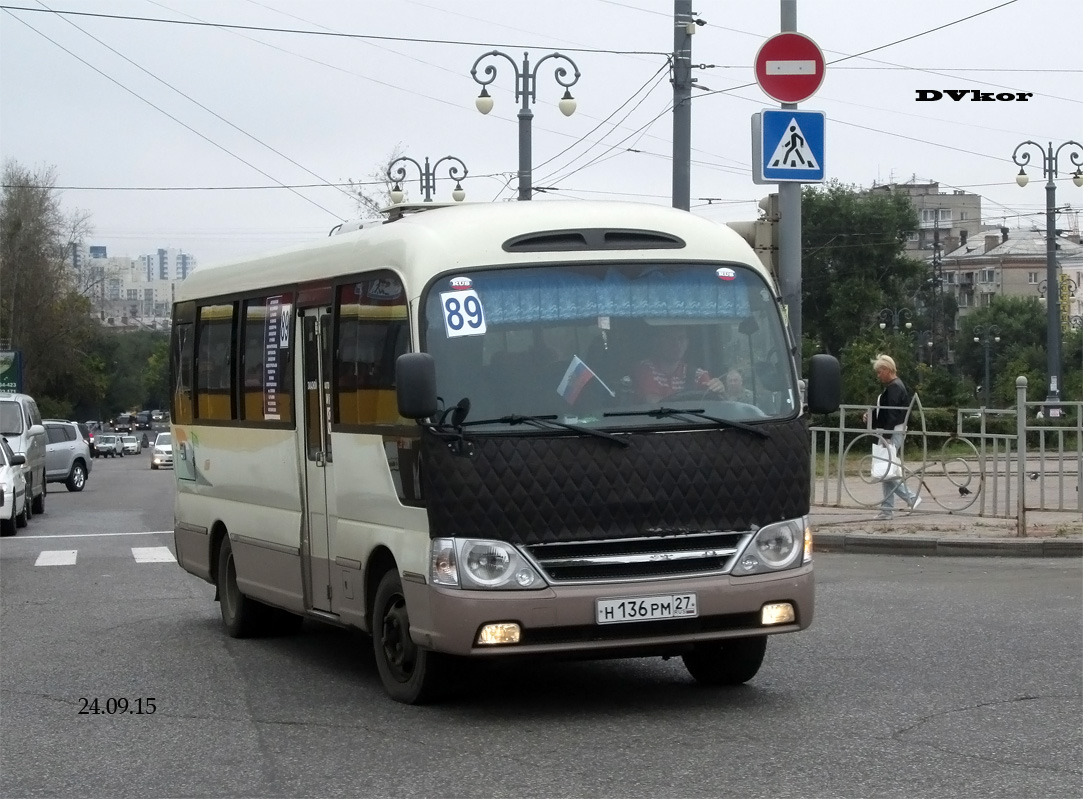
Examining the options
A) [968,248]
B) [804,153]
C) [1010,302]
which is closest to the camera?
[804,153]

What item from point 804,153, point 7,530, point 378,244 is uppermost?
point 804,153

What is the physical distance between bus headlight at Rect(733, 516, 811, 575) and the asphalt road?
2.21 ft

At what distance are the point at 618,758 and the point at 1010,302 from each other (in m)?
109

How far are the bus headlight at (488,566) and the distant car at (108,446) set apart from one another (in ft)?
322

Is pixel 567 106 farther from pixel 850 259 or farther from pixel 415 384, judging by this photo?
pixel 850 259

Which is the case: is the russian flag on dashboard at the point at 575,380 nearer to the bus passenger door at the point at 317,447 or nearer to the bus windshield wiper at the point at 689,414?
the bus windshield wiper at the point at 689,414

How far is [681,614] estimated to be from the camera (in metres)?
7.84

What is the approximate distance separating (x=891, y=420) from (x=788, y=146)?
3.62m

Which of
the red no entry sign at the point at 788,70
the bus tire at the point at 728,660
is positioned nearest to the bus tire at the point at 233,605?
the bus tire at the point at 728,660

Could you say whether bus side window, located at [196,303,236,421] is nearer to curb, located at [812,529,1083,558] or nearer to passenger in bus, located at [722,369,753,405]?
passenger in bus, located at [722,369,753,405]

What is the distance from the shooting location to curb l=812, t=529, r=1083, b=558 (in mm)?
15203

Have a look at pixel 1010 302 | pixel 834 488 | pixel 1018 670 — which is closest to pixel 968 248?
pixel 1010 302

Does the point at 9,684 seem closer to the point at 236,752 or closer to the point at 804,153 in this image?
the point at 236,752

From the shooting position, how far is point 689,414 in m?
8.08
